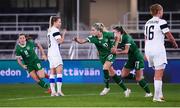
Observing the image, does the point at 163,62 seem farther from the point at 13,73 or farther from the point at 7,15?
the point at 7,15

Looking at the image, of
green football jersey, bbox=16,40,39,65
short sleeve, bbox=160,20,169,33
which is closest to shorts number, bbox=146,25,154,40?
short sleeve, bbox=160,20,169,33

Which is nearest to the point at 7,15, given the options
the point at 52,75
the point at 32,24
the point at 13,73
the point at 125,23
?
the point at 32,24

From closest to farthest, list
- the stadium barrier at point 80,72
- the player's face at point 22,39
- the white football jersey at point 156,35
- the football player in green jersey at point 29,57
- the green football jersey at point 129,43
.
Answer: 1. the white football jersey at point 156,35
2. the green football jersey at point 129,43
3. the player's face at point 22,39
4. the football player in green jersey at point 29,57
5. the stadium barrier at point 80,72

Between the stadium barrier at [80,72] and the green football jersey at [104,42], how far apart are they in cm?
859

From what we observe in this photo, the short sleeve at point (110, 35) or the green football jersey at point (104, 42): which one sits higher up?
the short sleeve at point (110, 35)

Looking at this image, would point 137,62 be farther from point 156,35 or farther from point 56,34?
point 156,35

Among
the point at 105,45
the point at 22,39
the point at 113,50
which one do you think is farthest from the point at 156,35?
the point at 22,39

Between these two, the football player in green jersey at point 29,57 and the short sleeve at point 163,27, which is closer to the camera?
the short sleeve at point 163,27

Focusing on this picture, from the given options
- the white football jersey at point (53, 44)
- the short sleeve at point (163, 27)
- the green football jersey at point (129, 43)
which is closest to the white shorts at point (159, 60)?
the short sleeve at point (163, 27)

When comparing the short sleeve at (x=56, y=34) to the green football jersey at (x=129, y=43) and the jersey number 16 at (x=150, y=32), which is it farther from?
the jersey number 16 at (x=150, y=32)

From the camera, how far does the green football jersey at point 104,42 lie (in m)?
17.8

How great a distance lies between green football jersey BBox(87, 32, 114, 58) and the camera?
17.8m

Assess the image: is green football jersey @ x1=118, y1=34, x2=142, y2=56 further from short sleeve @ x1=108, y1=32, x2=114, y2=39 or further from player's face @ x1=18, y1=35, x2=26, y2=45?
player's face @ x1=18, y1=35, x2=26, y2=45

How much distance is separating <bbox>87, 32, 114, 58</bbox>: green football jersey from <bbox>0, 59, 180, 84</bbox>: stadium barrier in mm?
8591
